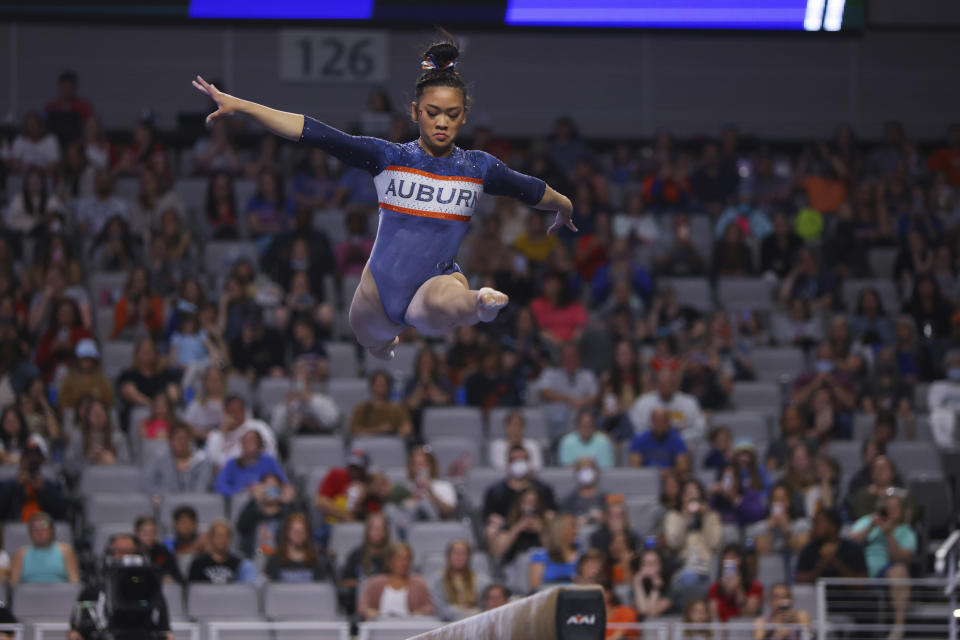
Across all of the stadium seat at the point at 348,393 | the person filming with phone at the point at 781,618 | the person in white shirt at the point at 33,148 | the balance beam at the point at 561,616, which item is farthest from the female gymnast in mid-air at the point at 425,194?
the person in white shirt at the point at 33,148

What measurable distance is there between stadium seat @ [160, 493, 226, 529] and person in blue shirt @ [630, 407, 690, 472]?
10.6 ft

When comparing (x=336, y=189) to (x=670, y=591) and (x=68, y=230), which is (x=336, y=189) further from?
(x=670, y=591)

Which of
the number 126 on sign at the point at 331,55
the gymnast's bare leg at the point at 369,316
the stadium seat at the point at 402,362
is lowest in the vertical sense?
the stadium seat at the point at 402,362

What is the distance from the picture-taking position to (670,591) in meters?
9.55

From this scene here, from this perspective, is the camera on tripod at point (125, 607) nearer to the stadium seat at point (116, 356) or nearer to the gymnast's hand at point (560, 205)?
the stadium seat at point (116, 356)

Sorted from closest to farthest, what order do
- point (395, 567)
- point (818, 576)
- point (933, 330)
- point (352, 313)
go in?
point (352, 313), point (395, 567), point (818, 576), point (933, 330)

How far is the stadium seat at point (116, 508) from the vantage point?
9.95 metres

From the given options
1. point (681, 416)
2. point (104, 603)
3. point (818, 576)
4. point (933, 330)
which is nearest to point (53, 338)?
point (104, 603)

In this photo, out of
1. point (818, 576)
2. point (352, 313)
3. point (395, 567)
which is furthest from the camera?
point (818, 576)

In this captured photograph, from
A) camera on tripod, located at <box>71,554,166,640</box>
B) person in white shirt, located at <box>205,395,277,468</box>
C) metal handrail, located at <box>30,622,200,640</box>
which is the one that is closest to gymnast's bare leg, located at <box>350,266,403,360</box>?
camera on tripod, located at <box>71,554,166,640</box>

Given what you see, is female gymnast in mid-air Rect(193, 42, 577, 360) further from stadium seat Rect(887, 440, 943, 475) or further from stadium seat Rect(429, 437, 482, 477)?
stadium seat Rect(887, 440, 943, 475)

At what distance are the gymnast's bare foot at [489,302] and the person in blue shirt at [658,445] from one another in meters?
6.28

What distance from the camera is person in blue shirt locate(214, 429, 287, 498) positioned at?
1023 cm

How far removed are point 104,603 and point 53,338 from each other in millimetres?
3781
